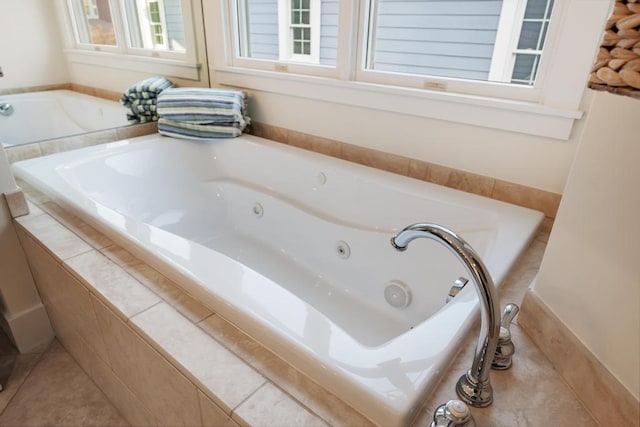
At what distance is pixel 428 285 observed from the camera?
1.47 metres

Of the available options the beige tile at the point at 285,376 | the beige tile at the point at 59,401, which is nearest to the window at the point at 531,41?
the beige tile at the point at 285,376

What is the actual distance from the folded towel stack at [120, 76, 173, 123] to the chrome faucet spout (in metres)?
1.99

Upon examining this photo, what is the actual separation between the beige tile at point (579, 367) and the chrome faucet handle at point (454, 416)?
0.23 meters

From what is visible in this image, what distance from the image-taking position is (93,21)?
1978mm

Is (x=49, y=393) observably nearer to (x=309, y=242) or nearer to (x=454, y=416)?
(x=309, y=242)

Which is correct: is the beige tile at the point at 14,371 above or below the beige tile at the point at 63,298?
below

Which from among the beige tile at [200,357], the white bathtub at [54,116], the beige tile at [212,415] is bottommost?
the beige tile at [212,415]

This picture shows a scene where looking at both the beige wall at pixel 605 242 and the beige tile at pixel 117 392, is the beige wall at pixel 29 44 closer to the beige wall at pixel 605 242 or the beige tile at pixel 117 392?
the beige tile at pixel 117 392

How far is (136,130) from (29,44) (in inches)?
23.7

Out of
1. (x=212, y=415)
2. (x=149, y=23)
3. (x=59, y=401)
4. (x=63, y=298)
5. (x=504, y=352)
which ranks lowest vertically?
(x=59, y=401)

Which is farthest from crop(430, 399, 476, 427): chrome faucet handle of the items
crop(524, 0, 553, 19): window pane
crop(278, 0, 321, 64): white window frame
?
crop(278, 0, 321, 64): white window frame

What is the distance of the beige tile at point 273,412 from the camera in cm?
71

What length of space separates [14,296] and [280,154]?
4.03 feet

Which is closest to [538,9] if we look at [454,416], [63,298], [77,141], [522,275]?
[522,275]
